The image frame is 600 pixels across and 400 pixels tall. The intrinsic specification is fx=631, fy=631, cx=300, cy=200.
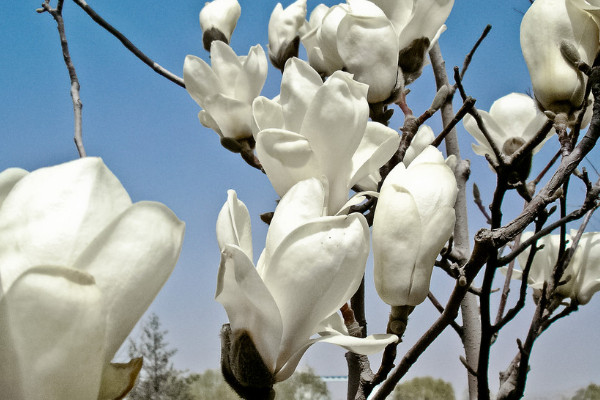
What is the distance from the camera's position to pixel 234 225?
354mm

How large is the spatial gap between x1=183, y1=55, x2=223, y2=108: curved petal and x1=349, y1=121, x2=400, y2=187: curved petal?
12.3 inches

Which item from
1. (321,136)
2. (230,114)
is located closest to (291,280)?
(321,136)

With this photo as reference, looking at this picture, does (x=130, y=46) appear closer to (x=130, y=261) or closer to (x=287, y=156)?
(x=287, y=156)

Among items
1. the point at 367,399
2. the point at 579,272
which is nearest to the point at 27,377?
the point at 367,399

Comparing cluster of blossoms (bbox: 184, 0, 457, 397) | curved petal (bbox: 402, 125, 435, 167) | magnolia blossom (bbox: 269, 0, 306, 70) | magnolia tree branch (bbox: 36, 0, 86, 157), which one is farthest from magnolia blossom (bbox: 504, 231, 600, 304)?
magnolia tree branch (bbox: 36, 0, 86, 157)

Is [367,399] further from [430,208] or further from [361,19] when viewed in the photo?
[361,19]

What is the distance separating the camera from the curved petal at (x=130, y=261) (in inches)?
9.0

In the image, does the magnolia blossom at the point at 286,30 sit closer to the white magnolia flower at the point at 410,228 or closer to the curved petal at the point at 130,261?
the white magnolia flower at the point at 410,228

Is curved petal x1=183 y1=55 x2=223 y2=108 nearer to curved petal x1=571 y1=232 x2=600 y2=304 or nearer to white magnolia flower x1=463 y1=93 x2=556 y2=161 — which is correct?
white magnolia flower x1=463 y1=93 x2=556 y2=161

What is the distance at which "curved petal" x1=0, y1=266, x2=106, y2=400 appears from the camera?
209 millimetres

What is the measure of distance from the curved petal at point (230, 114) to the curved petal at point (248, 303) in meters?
0.41

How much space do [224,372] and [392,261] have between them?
0.12 metres

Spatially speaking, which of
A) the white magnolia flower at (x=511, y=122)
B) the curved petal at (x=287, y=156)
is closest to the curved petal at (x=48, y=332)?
the curved petal at (x=287, y=156)

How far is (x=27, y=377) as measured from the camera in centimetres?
21
